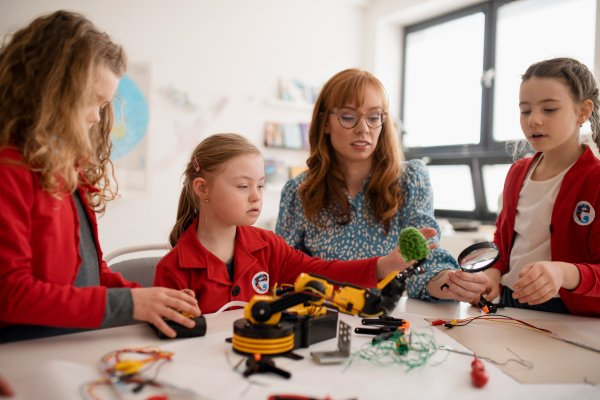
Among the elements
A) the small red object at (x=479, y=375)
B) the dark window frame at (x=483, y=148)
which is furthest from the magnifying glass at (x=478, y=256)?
the dark window frame at (x=483, y=148)

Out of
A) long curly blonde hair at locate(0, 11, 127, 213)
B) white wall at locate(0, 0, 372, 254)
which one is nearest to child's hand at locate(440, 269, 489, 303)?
long curly blonde hair at locate(0, 11, 127, 213)

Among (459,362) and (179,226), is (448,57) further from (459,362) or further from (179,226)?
(459,362)

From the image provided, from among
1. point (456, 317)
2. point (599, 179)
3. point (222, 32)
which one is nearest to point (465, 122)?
point (222, 32)

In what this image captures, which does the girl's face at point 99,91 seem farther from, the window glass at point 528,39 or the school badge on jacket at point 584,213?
the window glass at point 528,39

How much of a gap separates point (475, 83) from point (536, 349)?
3494 mm

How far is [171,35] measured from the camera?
336 centimetres

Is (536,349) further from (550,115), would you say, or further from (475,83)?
(475,83)

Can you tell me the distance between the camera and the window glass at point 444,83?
4.02 m

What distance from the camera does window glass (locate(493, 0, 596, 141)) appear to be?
3.28m

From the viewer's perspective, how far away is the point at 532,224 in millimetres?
1510

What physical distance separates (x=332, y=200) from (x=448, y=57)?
3.16m

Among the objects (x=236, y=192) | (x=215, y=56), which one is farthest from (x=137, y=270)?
(x=215, y=56)

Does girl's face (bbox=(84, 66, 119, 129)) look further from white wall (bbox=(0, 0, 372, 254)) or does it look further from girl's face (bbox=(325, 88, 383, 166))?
white wall (bbox=(0, 0, 372, 254))

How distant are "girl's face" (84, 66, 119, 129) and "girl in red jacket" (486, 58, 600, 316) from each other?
1161 millimetres
